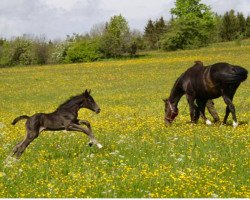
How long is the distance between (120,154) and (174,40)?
88787 mm

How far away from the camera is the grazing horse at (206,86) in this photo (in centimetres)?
1662

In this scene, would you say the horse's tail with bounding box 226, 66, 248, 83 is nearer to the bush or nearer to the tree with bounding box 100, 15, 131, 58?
the bush

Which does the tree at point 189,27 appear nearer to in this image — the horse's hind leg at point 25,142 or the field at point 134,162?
the field at point 134,162

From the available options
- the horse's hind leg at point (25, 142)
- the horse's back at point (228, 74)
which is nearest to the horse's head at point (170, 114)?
the horse's back at point (228, 74)

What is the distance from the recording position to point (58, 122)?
12.5 meters

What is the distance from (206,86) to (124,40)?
251 ft

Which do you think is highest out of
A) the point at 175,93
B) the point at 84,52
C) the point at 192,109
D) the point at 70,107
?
the point at 70,107

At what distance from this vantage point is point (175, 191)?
8.68 metres

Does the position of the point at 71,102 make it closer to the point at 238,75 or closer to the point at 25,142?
the point at 25,142

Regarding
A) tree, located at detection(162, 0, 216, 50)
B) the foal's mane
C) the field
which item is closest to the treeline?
tree, located at detection(162, 0, 216, 50)

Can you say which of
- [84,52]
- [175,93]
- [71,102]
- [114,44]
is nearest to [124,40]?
[114,44]

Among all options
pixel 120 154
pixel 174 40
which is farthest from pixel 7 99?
pixel 174 40

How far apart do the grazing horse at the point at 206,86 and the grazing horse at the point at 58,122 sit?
5.75m

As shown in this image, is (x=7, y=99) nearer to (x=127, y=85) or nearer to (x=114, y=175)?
(x=127, y=85)
